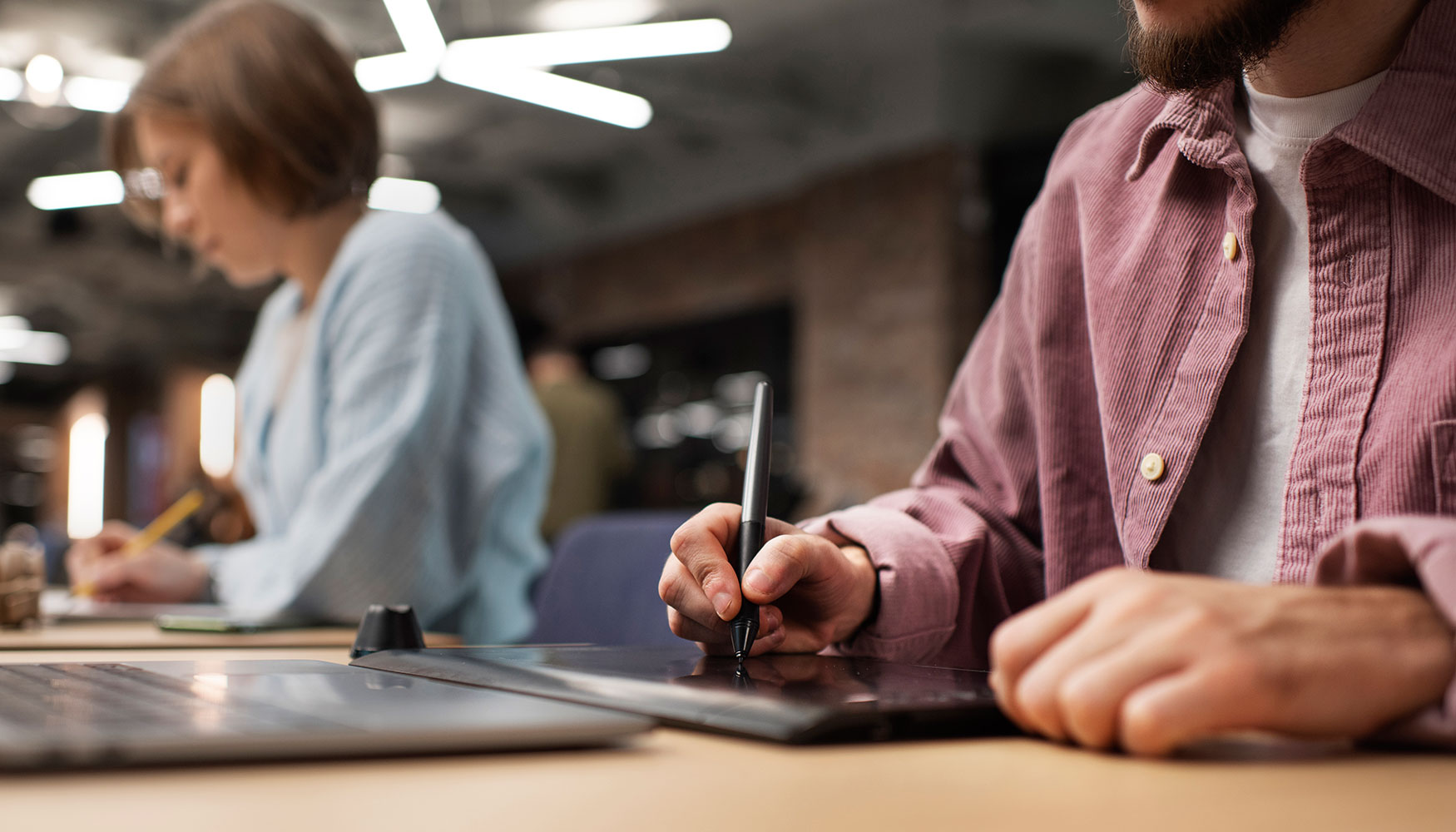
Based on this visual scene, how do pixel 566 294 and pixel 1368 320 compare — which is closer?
pixel 1368 320

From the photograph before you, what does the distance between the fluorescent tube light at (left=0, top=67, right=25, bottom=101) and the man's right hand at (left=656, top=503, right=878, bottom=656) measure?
17.9ft

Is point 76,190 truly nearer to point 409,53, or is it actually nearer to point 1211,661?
point 409,53

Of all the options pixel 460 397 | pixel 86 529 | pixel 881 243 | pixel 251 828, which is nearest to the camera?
pixel 251 828

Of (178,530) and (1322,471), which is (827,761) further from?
(178,530)

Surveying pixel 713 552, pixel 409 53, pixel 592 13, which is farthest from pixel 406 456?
pixel 592 13

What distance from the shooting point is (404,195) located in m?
7.72

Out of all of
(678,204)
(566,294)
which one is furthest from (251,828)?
(566,294)

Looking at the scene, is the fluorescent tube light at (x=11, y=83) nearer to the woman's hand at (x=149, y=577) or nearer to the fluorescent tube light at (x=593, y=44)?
the fluorescent tube light at (x=593, y=44)

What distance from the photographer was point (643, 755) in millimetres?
426

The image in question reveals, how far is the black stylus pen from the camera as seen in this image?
26.4 inches

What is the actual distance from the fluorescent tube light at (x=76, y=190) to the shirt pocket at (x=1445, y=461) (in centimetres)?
669

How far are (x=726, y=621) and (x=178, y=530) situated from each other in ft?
5.30

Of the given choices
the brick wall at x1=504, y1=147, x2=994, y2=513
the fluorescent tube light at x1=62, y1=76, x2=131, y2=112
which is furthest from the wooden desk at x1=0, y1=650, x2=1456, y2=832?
the brick wall at x1=504, y1=147, x2=994, y2=513

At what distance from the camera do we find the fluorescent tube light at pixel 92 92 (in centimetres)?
494
